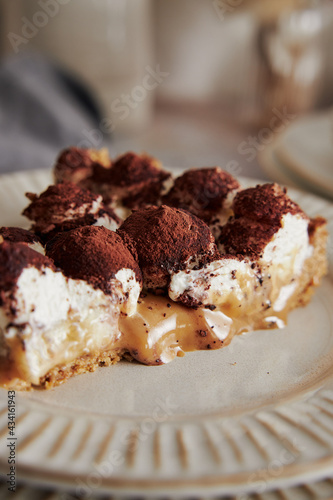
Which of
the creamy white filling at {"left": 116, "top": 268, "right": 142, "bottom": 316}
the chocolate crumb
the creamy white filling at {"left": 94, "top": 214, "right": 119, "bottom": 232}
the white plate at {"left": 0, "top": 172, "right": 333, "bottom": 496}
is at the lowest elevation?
the white plate at {"left": 0, "top": 172, "right": 333, "bottom": 496}

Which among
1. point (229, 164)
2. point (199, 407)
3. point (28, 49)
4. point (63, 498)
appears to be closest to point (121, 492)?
point (63, 498)

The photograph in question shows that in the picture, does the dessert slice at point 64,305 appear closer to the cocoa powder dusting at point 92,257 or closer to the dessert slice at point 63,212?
the cocoa powder dusting at point 92,257

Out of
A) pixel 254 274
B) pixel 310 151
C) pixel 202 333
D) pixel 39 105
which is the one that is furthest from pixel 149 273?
pixel 39 105

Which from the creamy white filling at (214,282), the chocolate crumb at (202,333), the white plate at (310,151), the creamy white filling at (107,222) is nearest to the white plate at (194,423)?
the chocolate crumb at (202,333)

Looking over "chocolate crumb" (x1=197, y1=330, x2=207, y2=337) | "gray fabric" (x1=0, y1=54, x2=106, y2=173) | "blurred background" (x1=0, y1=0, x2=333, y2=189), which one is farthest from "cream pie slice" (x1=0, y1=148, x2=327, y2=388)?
"gray fabric" (x1=0, y1=54, x2=106, y2=173)

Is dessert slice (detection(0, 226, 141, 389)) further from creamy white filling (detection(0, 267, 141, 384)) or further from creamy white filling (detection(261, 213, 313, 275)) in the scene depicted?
creamy white filling (detection(261, 213, 313, 275))

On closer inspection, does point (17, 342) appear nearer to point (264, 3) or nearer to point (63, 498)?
point (63, 498)
